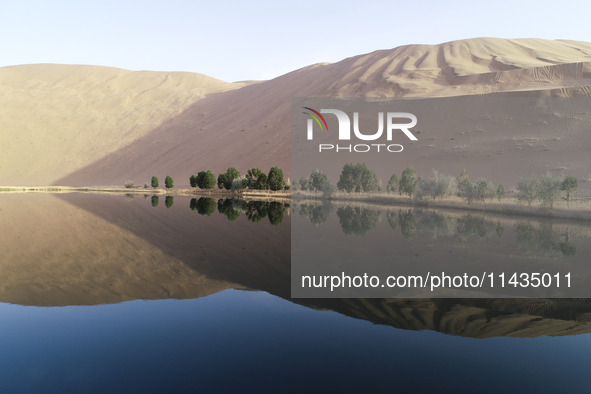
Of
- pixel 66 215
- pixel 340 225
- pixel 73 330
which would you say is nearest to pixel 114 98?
pixel 66 215

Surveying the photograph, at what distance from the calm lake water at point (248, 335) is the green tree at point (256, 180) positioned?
38539 mm

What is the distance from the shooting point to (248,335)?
6430mm

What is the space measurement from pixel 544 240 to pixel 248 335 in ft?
48.7

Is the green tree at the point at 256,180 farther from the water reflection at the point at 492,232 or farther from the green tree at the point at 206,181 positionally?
the water reflection at the point at 492,232

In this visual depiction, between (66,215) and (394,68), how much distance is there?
258ft

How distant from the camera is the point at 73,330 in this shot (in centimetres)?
646

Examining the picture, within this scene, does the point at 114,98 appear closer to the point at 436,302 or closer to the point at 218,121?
A: the point at 218,121

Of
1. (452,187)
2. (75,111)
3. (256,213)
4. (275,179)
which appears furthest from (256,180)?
(75,111)

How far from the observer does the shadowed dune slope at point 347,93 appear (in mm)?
70438

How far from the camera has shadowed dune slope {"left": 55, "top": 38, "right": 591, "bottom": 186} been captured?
7044 cm

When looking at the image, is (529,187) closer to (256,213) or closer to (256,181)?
(256,213)

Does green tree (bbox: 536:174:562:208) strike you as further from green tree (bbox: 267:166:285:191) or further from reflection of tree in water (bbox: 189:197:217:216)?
green tree (bbox: 267:166:285:191)

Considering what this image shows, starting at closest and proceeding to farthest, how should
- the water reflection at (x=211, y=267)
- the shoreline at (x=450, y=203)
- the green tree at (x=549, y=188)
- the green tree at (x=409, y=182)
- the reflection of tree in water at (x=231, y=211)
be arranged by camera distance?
the water reflection at (x=211, y=267) → the reflection of tree in water at (x=231, y=211) → the shoreline at (x=450, y=203) → the green tree at (x=549, y=188) → the green tree at (x=409, y=182)

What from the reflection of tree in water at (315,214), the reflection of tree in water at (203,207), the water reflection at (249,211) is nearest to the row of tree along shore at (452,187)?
the reflection of tree in water at (315,214)
